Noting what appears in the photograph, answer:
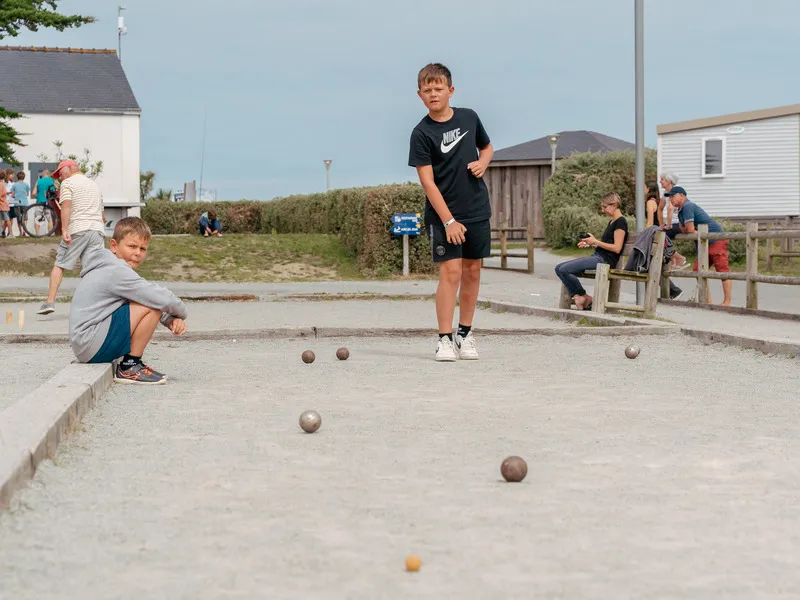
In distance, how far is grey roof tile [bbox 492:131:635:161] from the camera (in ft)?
169

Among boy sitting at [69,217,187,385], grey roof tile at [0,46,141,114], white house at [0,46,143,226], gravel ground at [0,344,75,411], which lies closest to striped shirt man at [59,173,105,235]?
gravel ground at [0,344,75,411]

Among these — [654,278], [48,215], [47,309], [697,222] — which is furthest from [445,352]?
[48,215]

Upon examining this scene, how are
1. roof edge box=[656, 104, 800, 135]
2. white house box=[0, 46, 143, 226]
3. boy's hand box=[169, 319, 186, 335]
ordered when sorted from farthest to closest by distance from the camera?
1. white house box=[0, 46, 143, 226]
2. roof edge box=[656, 104, 800, 135]
3. boy's hand box=[169, 319, 186, 335]

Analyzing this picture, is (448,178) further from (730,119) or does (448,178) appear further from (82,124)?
(82,124)

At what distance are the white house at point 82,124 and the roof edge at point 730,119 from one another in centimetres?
1819

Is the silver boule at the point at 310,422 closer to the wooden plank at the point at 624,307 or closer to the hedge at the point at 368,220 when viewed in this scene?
the wooden plank at the point at 624,307

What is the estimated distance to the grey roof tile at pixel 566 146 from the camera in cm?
5159

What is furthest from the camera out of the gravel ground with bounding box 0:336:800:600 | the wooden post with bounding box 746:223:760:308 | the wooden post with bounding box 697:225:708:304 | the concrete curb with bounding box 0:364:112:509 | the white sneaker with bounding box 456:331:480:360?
the wooden post with bounding box 697:225:708:304

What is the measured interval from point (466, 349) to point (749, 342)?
252cm

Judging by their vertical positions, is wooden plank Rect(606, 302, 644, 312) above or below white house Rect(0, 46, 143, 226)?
below

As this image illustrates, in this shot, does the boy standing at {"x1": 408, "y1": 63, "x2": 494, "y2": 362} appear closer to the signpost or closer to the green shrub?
the signpost

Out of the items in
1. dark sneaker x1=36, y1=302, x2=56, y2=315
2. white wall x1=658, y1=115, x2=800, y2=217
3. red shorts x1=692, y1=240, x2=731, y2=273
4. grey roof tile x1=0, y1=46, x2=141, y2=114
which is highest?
grey roof tile x1=0, y1=46, x2=141, y2=114

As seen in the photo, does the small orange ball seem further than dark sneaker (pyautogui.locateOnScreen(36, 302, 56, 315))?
No

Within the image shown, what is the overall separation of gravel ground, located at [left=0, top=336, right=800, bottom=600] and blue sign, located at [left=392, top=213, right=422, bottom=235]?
15314 mm
